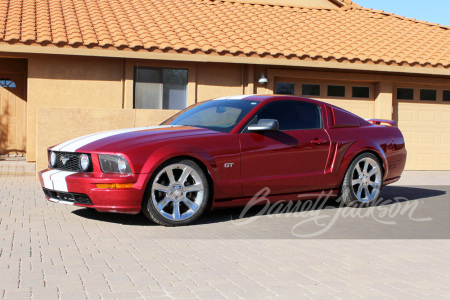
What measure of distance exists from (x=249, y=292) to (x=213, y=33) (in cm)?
1200

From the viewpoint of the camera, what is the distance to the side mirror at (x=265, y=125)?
25.1 ft

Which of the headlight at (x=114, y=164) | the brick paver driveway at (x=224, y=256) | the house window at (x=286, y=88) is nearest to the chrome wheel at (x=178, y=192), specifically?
the brick paver driveway at (x=224, y=256)

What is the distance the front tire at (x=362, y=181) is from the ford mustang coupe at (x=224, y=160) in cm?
1

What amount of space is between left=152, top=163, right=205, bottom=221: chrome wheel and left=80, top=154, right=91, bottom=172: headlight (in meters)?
0.78

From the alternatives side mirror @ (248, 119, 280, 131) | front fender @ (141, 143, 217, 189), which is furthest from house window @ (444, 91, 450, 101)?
front fender @ (141, 143, 217, 189)

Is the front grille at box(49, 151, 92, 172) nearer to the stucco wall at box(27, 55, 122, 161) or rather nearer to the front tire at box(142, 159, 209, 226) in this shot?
the front tire at box(142, 159, 209, 226)

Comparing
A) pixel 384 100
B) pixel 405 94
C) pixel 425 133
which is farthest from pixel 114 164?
pixel 425 133

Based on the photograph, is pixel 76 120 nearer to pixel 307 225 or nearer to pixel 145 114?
pixel 145 114

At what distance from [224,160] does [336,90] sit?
9.26 meters

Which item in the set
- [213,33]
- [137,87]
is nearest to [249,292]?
[137,87]

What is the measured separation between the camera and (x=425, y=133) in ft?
54.3

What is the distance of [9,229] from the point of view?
6789 mm

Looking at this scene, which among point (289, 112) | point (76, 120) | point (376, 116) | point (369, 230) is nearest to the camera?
point (369, 230)

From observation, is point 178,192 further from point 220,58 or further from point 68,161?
point 220,58
